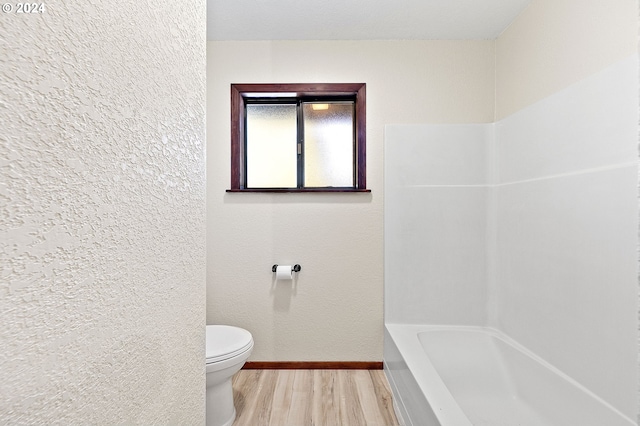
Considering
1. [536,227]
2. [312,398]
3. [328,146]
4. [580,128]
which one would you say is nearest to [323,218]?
[328,146]

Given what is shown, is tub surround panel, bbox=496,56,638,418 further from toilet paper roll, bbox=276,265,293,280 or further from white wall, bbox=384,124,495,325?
toilet paper roll, bbox=276,265,293,280

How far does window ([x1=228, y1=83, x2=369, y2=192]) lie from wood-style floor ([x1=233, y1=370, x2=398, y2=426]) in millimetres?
1367

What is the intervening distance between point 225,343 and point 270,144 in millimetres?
1493

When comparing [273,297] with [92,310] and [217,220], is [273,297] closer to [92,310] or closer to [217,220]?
[217,220]

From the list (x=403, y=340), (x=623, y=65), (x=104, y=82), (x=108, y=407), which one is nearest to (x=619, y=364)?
(x=403, y=340)

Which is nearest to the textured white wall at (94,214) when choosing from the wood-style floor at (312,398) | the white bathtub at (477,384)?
the white bathtub at (477,384)

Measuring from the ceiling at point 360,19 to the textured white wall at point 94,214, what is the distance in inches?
63.6

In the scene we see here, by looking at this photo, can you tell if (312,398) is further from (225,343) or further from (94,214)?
(94,214)

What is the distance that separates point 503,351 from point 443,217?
3.07 ft

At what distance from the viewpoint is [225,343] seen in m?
1.88

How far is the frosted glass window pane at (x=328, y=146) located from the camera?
257 cm

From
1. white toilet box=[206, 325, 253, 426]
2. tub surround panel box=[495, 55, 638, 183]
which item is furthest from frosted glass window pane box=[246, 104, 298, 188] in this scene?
tub surround panel box=[495, 55, 638, 183]

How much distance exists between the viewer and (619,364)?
1294 mm

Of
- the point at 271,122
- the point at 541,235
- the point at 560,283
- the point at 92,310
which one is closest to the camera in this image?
the point at 92,310
